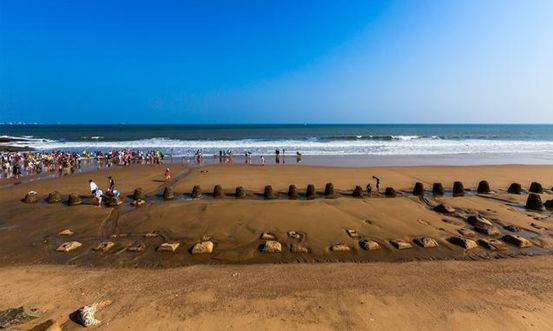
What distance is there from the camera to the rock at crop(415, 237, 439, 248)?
9.20 metres

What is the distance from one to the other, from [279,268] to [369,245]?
291 cm

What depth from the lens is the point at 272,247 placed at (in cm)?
893

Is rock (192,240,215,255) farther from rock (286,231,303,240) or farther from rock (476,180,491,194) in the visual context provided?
rock (476,180,491,194)

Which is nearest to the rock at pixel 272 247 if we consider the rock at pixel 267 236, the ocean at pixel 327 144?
the rock at pixel 267 236

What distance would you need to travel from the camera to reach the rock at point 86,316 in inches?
221

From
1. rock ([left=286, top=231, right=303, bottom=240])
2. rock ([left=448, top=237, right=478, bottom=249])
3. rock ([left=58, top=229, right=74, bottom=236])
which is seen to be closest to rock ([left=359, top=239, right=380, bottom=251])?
rock ([left=286, top=231, right=303, bottom=240])

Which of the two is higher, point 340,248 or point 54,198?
point 54,198

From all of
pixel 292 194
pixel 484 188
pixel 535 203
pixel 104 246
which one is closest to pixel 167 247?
pixel 104 246

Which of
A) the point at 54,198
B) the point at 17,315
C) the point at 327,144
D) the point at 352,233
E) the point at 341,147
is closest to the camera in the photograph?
the point at 17,315

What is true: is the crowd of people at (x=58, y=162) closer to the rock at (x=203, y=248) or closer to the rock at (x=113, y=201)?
the rock at (x=113, y=201)

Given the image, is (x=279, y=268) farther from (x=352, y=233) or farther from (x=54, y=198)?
(x=54, y=198)

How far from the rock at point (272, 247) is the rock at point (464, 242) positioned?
17.0 ft

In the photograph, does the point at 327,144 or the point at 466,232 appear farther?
the point at 327,144

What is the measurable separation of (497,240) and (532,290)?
3004 millimetres
